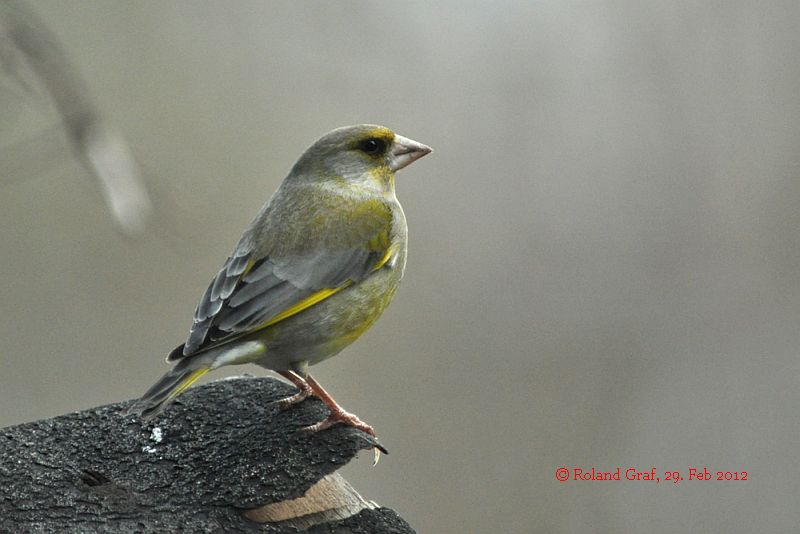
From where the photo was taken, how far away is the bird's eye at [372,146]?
195 inches

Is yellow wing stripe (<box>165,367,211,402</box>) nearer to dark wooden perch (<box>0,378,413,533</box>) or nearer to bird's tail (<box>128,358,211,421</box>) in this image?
bird's tail (<box>128,358,211,421</box>)

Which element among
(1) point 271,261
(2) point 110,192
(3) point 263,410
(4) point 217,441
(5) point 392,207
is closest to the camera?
(2) point 110,192

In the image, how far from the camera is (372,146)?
→ 496cm

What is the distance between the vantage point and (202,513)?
3355 millimetres

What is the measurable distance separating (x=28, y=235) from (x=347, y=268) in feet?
14.5

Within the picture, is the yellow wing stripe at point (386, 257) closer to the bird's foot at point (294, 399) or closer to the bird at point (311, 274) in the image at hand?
the bird at point (311, 274)

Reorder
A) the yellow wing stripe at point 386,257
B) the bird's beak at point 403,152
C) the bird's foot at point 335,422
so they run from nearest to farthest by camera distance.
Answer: the bird's foot at point 335,422 → the yellow wing stripe at point 386,257 → the bird's beak at point 403,152

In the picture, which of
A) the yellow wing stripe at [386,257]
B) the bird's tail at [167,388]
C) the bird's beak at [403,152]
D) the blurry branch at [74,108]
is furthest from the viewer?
the bird's beak at [403,152]

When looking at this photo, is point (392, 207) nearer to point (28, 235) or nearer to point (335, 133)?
point (335, 133)

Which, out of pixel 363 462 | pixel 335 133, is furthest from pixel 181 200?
pixel 335 133

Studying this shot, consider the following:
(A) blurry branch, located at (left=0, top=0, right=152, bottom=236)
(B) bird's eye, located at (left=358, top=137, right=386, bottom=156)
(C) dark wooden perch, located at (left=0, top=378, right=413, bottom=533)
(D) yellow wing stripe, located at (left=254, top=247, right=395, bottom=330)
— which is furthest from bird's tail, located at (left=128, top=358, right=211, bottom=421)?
(B) bird's eye, located at (left=358, top=137, right=386, bottom=156)

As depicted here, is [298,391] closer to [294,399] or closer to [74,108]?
[294,399]

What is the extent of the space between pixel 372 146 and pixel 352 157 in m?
0.11

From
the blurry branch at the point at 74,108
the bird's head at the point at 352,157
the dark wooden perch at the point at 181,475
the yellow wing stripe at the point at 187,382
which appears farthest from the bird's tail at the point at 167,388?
the bird's head at the point at 352,157
